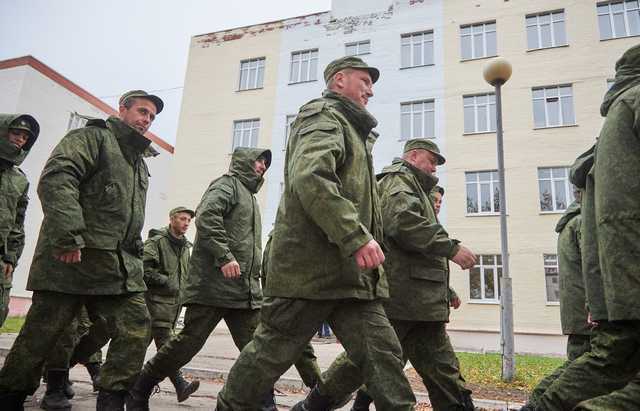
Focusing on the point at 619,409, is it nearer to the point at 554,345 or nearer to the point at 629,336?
the point at 629,336

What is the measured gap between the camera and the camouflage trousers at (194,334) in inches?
163

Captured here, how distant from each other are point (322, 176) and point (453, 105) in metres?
18.1

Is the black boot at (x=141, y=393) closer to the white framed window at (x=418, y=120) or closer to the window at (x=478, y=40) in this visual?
the white framed window at (x=418, y=120)

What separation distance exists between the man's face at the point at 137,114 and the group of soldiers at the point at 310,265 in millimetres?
17

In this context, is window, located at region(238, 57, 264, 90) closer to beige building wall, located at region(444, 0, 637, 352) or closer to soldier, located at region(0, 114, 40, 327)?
beige building wall, located at region(444, 0, 637, 352)

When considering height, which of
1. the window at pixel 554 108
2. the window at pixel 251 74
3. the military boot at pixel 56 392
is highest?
the window at pixel 251 74

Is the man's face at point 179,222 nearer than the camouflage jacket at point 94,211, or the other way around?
the camouflage jacket at point 94,211

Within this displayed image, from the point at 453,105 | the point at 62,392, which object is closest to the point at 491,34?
the point at 453,105

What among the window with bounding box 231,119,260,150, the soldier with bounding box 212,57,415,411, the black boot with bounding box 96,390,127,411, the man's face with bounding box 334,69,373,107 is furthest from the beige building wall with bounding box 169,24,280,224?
the soldier with bounding box 212,57,415,411

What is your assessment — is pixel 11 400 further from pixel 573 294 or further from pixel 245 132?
pixel 245 132

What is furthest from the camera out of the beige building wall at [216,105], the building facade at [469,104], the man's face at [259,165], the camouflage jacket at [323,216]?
the beige building wall at [216,105]

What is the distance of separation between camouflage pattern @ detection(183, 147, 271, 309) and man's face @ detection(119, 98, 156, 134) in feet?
3.24

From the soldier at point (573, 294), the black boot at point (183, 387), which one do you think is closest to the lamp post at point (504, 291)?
the soldier at point (573, 294)

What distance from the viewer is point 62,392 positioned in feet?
14.6
